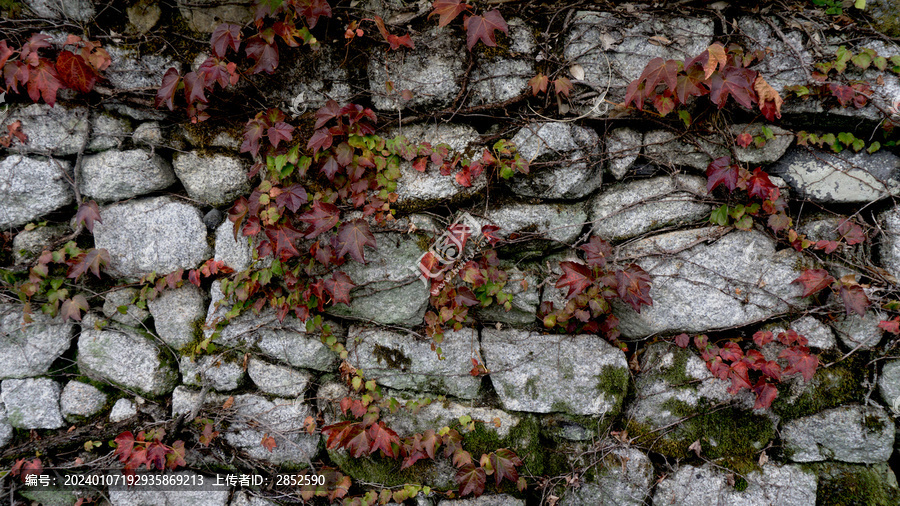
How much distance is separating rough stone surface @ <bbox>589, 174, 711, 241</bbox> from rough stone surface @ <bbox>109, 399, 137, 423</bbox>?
113 inches

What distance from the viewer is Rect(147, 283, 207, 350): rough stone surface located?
2598 millimetres

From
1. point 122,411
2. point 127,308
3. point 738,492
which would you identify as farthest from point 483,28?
point 122,411

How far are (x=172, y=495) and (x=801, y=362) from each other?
11.5 ft

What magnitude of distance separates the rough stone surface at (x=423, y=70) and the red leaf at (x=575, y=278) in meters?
1.13

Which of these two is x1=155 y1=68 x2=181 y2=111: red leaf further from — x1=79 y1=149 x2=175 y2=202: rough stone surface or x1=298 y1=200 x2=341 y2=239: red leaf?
x1=298 y1=200 x2=341 y2=239: red leaf

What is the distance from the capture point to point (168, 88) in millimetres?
2295

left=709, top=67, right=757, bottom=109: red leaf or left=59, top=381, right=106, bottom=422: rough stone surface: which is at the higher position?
left=709, top=67, right=757, bottom=109: red leaf

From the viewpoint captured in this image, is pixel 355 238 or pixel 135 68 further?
pixel 135 68

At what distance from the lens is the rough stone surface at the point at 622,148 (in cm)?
250

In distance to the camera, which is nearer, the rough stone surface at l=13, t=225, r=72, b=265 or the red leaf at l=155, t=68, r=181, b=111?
the red leaf at l=155, t=68, r=181, b=111

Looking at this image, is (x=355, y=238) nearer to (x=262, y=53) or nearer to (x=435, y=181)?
(x=435, y=181)

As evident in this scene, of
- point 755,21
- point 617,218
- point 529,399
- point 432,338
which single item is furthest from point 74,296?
point 755,21

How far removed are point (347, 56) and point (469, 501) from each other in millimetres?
2561

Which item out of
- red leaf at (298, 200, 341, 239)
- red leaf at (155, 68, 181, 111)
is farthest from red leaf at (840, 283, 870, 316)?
red leaf at (155, 68, 181, 111)
